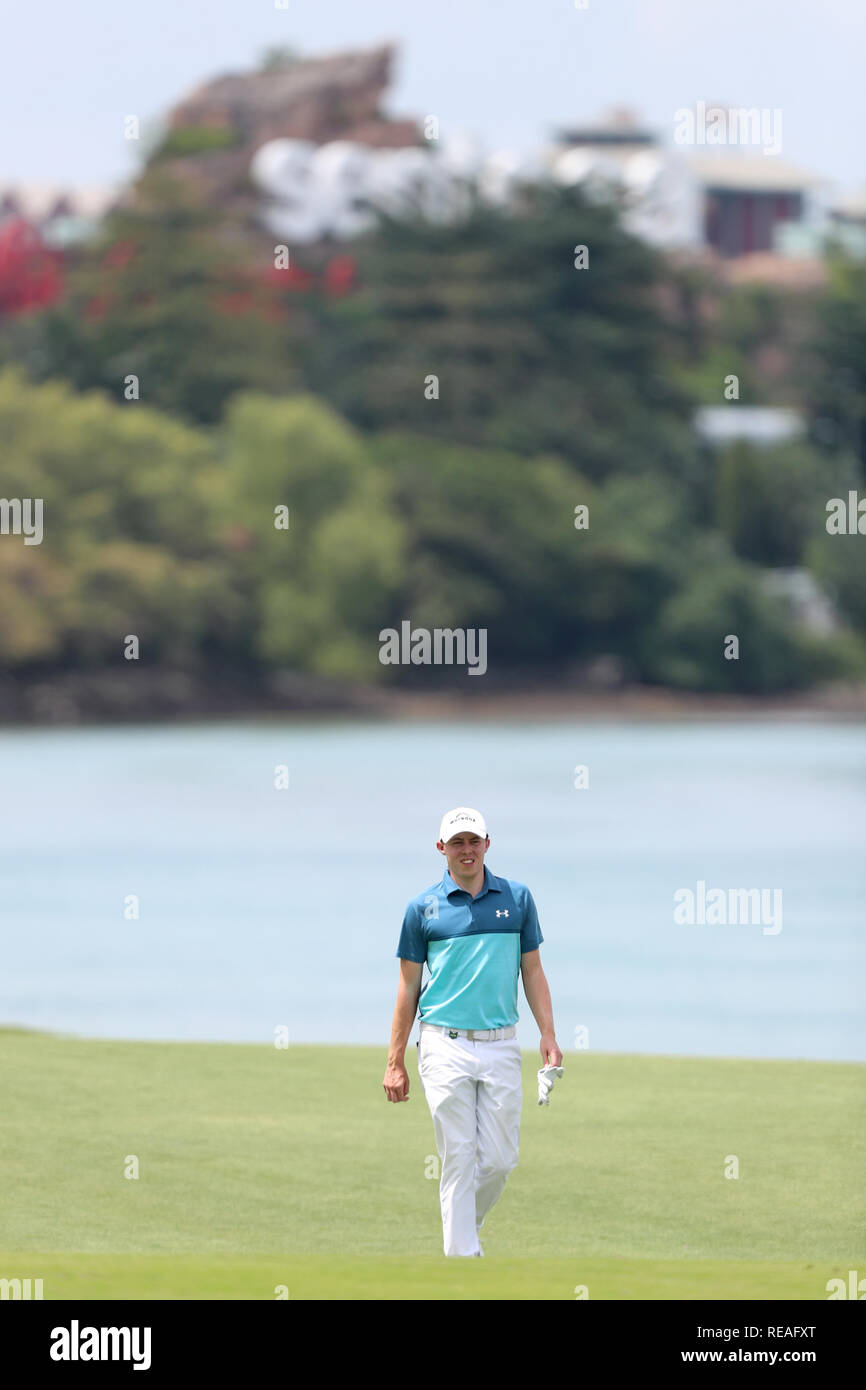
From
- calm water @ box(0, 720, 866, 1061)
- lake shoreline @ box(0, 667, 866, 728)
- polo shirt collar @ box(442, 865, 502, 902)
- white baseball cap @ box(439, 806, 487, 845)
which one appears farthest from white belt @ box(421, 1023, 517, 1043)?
lake shoreline @ box(0, 667, 866, 728)

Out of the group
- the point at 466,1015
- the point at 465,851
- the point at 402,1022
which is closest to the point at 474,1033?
the point at 466,1015

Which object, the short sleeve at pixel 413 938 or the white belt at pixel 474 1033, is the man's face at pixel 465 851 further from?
the white belt at pixel 474 1033

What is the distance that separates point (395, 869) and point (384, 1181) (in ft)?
110

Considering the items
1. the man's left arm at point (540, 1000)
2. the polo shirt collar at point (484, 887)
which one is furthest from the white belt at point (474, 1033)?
the polo shirt collar at point (484, 887)

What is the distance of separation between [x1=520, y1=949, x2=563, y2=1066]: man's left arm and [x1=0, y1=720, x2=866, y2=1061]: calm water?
1163 cm

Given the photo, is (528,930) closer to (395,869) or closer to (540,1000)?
(540,1000)

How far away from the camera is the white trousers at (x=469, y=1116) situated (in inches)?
273

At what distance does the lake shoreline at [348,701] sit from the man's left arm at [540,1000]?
56.5 meters

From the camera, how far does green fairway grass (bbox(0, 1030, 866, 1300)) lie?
→ 253 inches

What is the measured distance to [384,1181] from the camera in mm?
8930

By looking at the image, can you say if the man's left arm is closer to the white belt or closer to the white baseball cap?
the white belt

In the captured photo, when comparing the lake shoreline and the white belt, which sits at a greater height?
the lake shoreline
